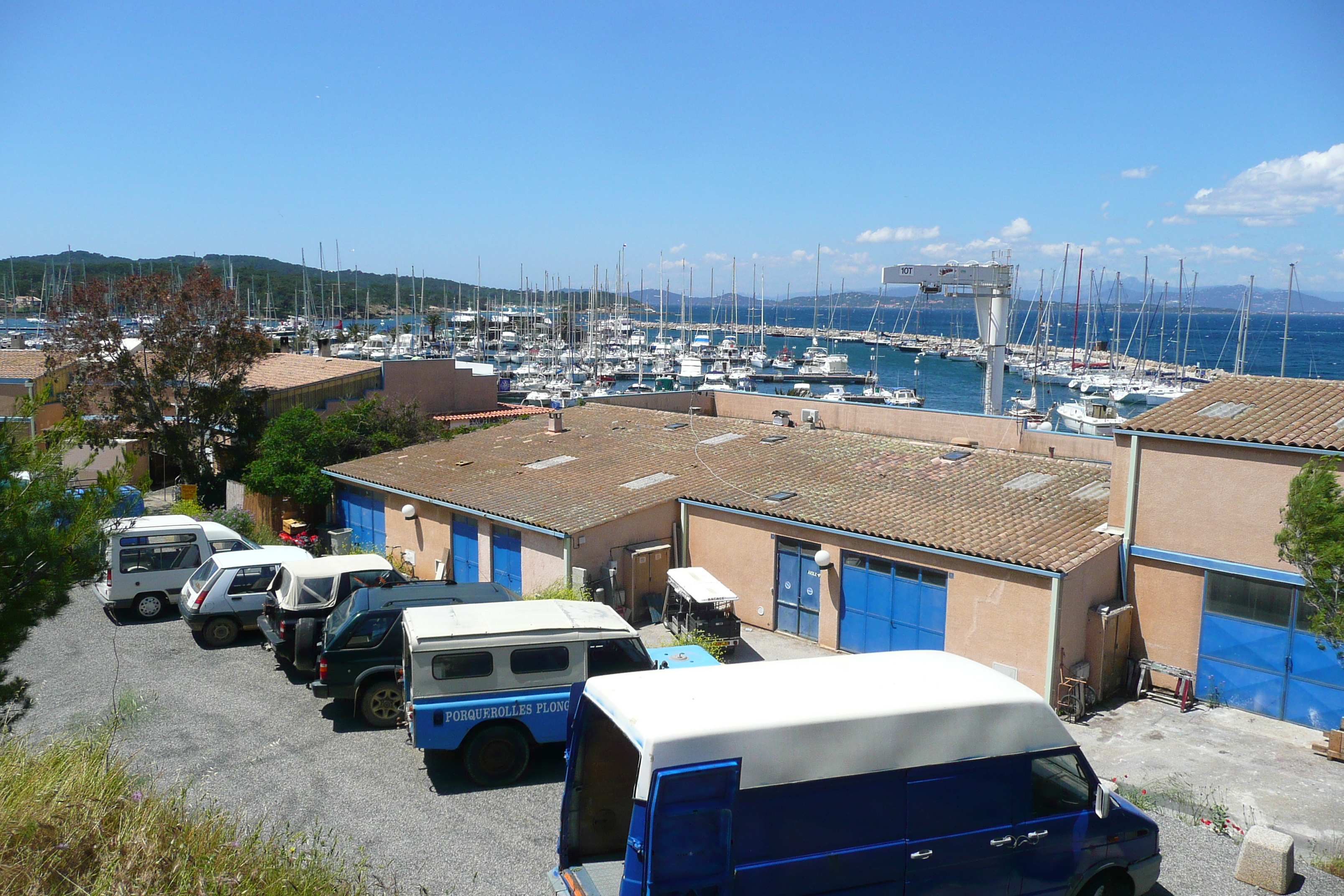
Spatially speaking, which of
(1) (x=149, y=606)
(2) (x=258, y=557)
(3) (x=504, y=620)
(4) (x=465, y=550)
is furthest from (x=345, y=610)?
(4) (x=465, y=550)

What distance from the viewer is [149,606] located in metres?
17.5

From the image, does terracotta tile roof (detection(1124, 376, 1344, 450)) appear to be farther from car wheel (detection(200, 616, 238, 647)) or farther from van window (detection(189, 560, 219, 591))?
van window (detection(189, 560, 219, 591))

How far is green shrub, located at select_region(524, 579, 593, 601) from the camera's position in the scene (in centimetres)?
1633

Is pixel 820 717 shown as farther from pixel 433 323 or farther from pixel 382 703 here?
pixel 433 323

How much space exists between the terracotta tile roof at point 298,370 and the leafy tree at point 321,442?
5.16m

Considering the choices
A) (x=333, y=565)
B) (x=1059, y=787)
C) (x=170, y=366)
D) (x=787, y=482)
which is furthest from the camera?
(x=170, y=366)

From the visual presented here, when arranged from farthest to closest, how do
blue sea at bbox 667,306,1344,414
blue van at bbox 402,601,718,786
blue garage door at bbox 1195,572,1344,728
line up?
blue sea at bbox 667,306,1344,414
blue garage door at bbox 1195,572,1344,728
blue van at bbox 402,601,718,786

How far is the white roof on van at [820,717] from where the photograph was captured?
6191 mm

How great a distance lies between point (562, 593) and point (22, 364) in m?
31.6

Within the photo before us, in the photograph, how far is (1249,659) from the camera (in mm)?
13508

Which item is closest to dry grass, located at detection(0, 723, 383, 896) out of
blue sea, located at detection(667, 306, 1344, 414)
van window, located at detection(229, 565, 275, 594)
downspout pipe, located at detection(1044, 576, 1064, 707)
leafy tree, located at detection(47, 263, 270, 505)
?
van window, located at detection(229, 565, 275, 594)

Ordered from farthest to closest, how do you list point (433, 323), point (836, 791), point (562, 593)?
point (433, 323) → point (562, 593) → point (836, 791)

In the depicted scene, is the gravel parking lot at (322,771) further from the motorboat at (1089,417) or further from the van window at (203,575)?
the motorboat at (1089,417)

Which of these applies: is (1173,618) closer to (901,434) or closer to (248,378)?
(901,434)
